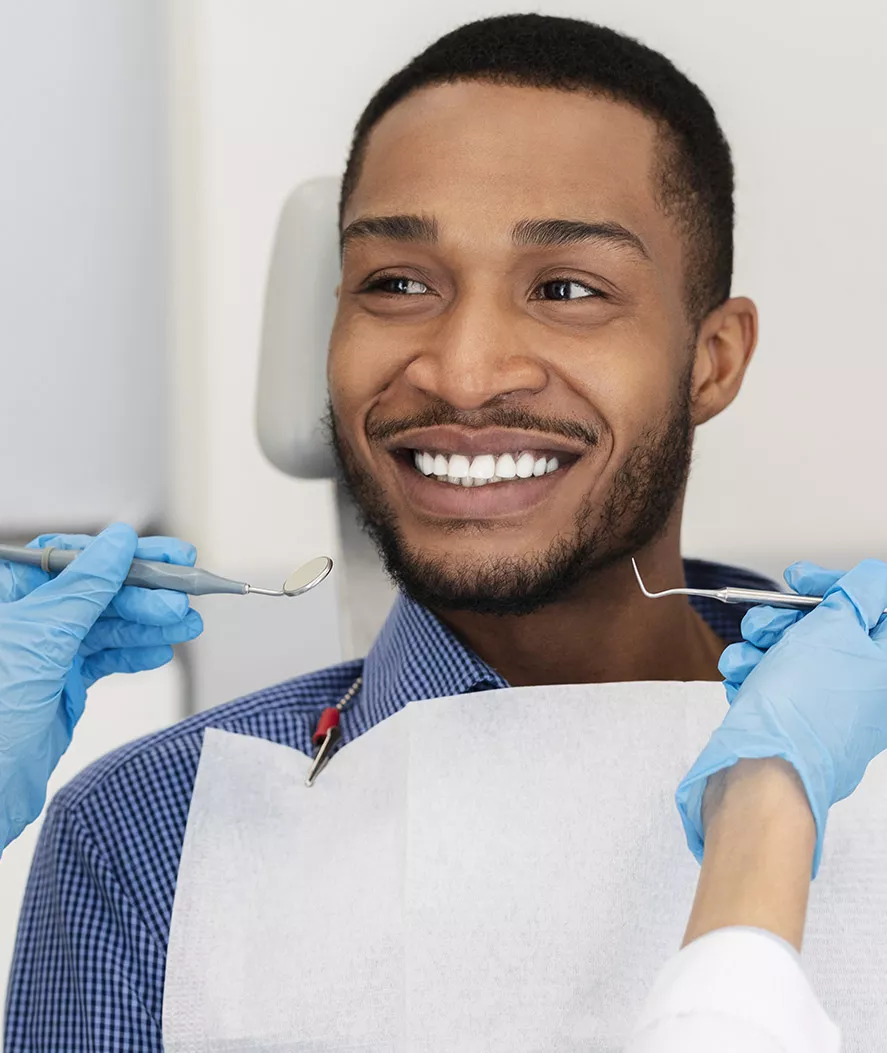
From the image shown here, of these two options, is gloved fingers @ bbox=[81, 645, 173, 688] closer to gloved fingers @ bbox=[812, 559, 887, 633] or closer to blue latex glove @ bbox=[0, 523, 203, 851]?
blue latex glove @ bbox=[0, 523, 203, 851]

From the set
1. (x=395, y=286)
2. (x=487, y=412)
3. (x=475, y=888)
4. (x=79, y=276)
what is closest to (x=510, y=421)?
(x=487, y=412)

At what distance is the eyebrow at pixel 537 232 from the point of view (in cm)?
119

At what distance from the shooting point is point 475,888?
3.66 ft

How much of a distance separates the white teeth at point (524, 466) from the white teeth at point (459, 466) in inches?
1.9

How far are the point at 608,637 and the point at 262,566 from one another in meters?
0.57

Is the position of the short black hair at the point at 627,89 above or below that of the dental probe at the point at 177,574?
above

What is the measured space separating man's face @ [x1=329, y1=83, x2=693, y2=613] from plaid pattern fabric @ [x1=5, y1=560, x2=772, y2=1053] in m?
0.11

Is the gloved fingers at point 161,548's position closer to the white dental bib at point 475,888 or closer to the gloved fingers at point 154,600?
the gloved fingers at point 154,600

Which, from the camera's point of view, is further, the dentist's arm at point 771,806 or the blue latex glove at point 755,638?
the blue latex glove at point 755,638

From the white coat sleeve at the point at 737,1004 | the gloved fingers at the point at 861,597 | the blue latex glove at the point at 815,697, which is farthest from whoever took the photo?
the gloved fingers at the point at 861,597

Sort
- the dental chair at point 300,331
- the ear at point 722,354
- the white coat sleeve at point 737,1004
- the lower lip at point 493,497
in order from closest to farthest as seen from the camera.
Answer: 1. the white coat sleeve at point 737,1004
2. the lower lip at point 493,497
3. the ear at point 722,354
4. the dental chair at point 300,331

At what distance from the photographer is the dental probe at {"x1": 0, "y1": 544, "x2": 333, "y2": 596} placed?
3.53 ft

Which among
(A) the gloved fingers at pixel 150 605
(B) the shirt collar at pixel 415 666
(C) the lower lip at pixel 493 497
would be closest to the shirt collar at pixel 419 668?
(B) the shirt collar at pixel 415 666

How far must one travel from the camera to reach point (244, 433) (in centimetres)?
170
